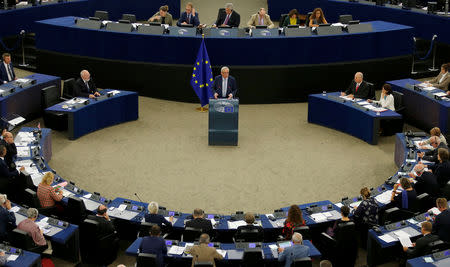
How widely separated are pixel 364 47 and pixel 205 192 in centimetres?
795

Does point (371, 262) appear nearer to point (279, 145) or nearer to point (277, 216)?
point (277, 216)

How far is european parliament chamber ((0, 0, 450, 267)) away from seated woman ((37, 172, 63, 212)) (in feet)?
0.08

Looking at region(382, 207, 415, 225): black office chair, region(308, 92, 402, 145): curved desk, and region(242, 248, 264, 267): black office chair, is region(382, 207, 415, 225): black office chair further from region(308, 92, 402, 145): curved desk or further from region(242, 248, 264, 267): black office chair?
region(308, 92, 402, 145): curved desk

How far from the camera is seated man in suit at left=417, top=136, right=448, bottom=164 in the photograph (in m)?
13.4

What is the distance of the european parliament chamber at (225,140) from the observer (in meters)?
10.9

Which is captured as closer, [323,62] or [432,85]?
[432,85]

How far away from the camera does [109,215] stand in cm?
1159

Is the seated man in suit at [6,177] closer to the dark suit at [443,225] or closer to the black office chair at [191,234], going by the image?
the black office chair at [191,234]

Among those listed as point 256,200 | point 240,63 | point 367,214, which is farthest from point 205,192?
point 240,63

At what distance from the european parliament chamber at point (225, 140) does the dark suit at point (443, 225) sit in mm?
28

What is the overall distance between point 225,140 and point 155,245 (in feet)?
20.7

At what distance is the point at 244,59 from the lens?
18766 mm

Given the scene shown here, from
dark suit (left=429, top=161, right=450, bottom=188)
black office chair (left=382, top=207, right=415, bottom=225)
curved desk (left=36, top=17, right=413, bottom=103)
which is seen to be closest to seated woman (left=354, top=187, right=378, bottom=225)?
black office chair (left=382, top=207, right=415, bottom=225)

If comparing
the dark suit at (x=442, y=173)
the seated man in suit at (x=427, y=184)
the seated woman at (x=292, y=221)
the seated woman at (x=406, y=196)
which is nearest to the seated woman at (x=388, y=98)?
the dark suit at (x=442, y=173)
